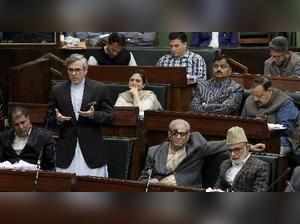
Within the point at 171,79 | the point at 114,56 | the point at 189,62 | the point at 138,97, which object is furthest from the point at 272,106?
the point at 114,56

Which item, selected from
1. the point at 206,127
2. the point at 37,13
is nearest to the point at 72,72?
the point at 206,127

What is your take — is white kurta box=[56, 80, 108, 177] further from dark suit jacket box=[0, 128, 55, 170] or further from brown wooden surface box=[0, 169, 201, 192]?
brown wooden surface box=[0, 169, 201, 192]

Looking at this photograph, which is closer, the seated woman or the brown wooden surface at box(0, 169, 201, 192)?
the brown wooden surface at box(0, 169, 201, 192)

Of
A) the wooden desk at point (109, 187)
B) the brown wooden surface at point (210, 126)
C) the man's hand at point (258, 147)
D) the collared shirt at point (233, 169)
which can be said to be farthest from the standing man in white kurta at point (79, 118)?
the wooden desk at point (109, 187)

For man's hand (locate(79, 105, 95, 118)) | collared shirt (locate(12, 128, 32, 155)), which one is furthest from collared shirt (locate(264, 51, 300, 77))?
collared shirt (locate(12, 128, 32, 155))

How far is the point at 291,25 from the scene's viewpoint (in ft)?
1.24

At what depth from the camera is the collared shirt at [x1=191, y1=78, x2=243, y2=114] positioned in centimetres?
625

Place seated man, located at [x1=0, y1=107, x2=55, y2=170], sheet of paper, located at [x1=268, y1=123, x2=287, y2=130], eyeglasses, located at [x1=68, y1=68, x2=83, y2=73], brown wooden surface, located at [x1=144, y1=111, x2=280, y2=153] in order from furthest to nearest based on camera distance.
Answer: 1. sheet of paper, located at [x1=268, y1=123, x2=287, y2=130]
2. brown wooden surface, located at [x1=144, y1=111, x2=280, y2=153]
3. seated man, located at [x1=0, y1=107, x2=55, y2=170]
4. eyeglasses, located at [x1=68, y1=68, x2=83, y2=73]

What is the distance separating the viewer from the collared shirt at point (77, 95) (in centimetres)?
489

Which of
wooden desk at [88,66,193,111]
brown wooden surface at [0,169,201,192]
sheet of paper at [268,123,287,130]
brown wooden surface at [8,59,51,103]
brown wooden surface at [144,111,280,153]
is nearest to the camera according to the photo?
brown wooden surface at [0,169,201,192]

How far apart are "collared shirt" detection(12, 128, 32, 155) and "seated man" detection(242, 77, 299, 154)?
204 cm

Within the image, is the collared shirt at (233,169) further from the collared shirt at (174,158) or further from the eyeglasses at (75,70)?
the eyeglasses at (75,70)

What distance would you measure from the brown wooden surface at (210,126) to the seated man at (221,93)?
582mm

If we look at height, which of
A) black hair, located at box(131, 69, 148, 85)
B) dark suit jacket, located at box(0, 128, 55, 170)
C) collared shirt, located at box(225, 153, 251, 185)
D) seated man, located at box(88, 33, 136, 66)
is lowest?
collared shirt, located at box(225, 153, 251, 185)
